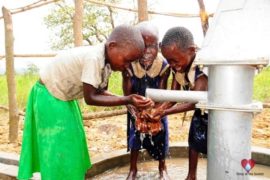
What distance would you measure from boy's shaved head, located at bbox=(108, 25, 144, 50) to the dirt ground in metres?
1.91

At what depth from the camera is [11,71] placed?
3.96 metres

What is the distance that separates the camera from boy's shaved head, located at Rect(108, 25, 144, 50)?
Answer: 178 centimetres

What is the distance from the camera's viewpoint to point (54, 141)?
2.03 metres

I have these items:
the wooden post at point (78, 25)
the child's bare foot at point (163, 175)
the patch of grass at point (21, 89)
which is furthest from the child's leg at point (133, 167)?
the patch of grass at point (21, 89)

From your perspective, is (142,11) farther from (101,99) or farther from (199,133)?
(101,99)

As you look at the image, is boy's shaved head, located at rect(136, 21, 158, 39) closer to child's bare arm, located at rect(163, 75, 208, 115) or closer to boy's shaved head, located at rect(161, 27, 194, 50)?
boy's shaved head, located at rect(161, 27, 194, 50)

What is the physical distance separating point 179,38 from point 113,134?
102 inches

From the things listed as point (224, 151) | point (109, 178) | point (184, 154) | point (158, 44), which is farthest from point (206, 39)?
point (184, 154)

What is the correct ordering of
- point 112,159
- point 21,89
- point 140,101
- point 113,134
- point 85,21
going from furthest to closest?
point 85,21 → point 21,89 → point 113,134 → point 112,159 → point 140,101

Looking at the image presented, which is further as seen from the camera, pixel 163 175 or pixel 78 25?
pixel 78 25

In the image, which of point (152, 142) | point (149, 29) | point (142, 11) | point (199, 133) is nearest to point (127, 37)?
point (149, 29)

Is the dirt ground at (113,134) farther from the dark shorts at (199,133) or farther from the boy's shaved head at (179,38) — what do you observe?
the boy's shaved head at (179,38)

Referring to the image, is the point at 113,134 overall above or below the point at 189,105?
below

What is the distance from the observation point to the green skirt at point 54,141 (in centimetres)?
203
